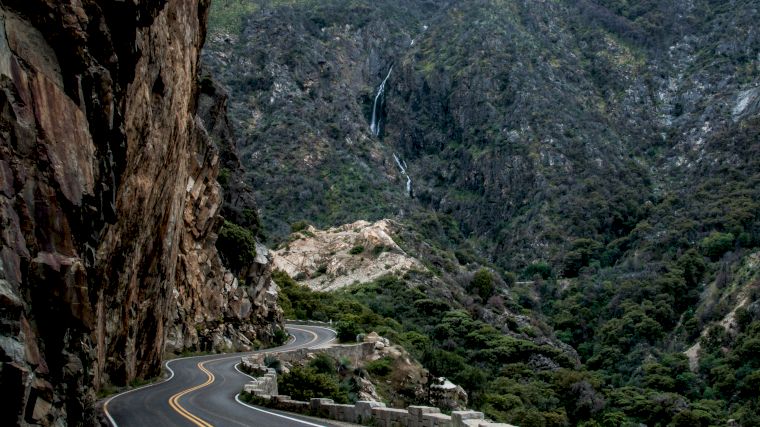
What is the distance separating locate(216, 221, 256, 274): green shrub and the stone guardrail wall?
97.6 feet

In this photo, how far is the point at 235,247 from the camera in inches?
2048

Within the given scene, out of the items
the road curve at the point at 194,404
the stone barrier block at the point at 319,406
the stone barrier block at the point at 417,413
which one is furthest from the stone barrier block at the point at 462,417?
the stone barrier block at the point at 319,406

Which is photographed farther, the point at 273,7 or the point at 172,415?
the point at 273,7

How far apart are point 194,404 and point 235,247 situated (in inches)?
1184

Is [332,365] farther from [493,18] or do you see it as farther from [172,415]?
[493,18]

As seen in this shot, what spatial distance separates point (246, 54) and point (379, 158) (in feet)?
121

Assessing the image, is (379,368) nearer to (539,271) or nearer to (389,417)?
(389,417)

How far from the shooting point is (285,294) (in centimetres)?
7469

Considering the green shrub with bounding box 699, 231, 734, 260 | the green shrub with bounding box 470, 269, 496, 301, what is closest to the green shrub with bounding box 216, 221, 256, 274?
the green shrub with bounding box 470, 269, 496, 301

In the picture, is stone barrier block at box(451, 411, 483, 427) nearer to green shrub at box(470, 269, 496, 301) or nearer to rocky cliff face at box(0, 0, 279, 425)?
rocky cliff face at box(0, 0, 279, 425)

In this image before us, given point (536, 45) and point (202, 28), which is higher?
point (536, 45)

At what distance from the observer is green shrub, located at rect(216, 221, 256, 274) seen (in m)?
51.2

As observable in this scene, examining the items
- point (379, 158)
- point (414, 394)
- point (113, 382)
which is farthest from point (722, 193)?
point (113, 382)

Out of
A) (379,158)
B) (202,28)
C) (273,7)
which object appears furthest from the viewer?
(273,7)
